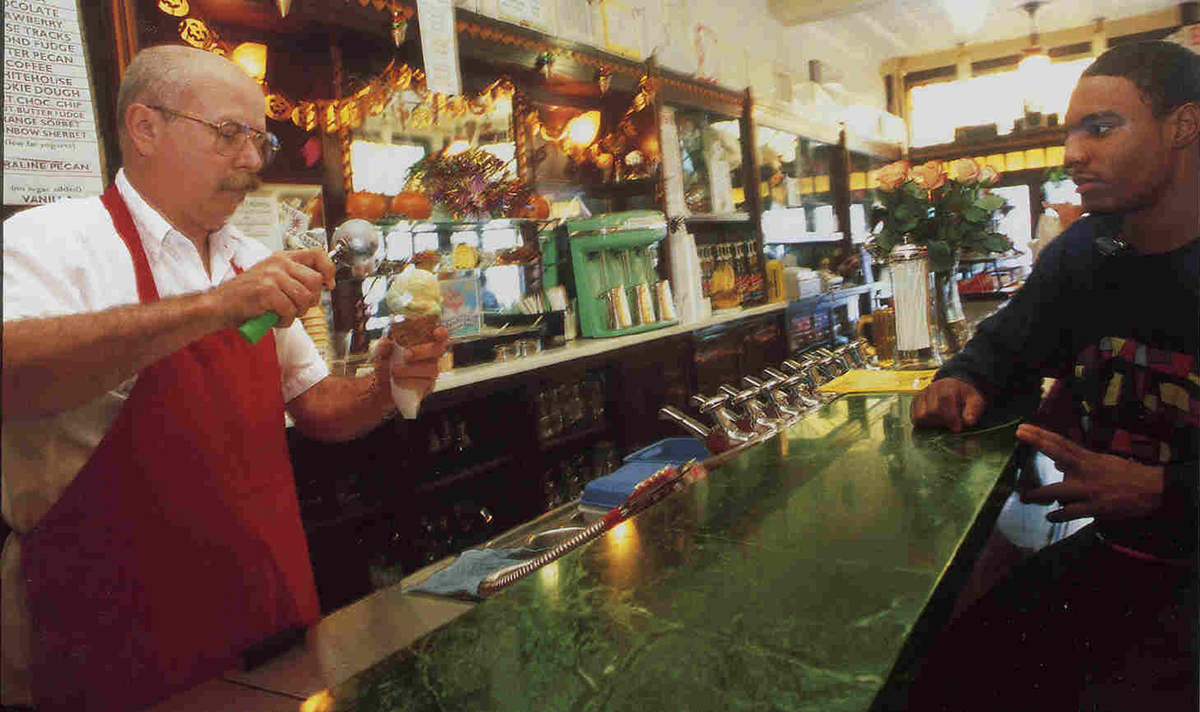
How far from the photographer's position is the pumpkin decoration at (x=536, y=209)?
3.83 m

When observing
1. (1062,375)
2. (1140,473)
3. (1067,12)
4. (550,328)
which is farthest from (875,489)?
(1067,12)

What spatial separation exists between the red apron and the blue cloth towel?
0.98ft

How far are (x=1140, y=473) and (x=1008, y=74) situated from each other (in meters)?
8.88

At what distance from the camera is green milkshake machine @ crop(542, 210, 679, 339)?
4.11 m

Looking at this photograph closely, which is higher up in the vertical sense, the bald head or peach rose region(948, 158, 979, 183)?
the bald head

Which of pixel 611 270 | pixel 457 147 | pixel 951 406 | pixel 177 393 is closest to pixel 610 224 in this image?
pixel 611 270

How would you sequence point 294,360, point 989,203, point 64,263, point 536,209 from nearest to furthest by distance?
point 64,263, point 294,360, point 989,203, point 536,209

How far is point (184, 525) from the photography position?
1.46 metres

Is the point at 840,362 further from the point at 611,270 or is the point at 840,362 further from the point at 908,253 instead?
the point at 611,270

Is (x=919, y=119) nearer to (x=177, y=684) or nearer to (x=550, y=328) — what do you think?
(x=550, y=328)

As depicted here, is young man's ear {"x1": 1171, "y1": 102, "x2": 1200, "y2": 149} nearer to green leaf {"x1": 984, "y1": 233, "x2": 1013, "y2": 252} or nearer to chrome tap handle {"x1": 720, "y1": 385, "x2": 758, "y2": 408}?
chrome tap handle {"x1": 720, "y1": 385, "x2": 758, "y2": 408}

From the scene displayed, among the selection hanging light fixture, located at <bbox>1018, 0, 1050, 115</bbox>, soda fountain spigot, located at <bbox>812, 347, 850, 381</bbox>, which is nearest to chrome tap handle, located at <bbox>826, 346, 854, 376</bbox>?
soda fountain spigot, located at <bbox>812, 347, 850, 381</bbox>

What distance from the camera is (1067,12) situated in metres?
8.27

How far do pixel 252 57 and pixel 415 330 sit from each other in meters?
1.81
